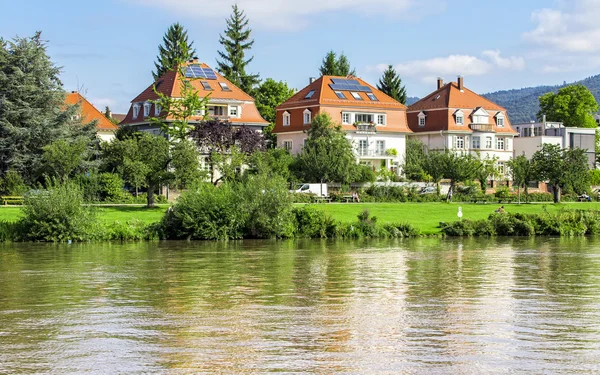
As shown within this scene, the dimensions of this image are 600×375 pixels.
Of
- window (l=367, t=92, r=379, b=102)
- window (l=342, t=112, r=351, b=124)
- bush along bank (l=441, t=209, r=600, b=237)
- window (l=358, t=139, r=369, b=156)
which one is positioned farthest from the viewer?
window (l=367, t=92, r=379, b=102)

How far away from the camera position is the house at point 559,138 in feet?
349

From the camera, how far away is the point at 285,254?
38.8 meters

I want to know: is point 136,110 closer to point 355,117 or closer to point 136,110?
point 136,110

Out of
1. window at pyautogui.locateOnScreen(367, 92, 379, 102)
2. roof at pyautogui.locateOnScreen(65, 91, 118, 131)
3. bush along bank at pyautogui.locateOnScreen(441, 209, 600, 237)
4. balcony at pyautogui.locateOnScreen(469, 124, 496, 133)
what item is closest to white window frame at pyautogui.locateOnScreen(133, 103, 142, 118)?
roof at pyautogui.locateOnScreen(65, 91, 118, 131)

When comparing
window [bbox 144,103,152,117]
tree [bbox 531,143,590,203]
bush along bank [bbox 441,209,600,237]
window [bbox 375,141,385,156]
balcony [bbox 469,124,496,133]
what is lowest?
bush along bank [bbox 441,209,600,237]

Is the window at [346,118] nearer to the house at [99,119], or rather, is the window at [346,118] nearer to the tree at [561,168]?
the tree at [561,168]

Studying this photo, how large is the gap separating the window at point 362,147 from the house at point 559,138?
24.5 metres

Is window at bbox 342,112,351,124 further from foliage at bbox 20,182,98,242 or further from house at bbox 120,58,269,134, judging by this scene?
foliage at bbox 20,182,98,242

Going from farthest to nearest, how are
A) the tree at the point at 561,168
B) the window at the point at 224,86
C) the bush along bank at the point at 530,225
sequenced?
1. the window at the point at 224,86
2. the tree at the point at 561,168
3. the bush along bank at the point at 530,225

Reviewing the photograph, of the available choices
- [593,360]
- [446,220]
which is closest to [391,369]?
[593,360]

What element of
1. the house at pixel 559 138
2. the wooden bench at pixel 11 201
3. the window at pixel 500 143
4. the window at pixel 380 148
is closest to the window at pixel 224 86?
the window at pixel 380 148

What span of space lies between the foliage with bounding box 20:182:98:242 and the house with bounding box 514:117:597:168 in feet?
233

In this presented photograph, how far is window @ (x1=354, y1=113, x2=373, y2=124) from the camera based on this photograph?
90438 mm

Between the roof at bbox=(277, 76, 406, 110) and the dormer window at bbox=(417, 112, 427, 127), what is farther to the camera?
the dormer window at bbox=(417, 112, 427, 127)
